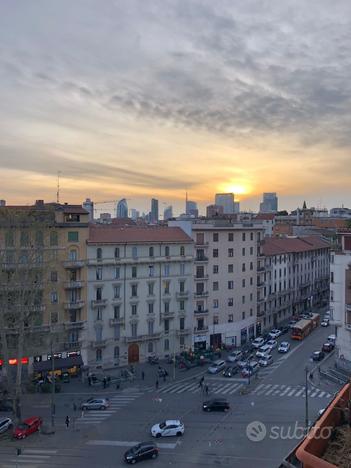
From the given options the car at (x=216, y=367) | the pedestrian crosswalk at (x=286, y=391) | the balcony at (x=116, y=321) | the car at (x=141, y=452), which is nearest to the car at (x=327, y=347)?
the car at (x=216, y=367)

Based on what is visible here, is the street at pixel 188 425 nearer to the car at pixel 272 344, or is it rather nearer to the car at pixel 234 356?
the car at pixel 234 356

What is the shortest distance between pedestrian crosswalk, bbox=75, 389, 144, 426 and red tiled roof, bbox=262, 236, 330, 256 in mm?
37928

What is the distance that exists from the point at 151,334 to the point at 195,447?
1038 inches

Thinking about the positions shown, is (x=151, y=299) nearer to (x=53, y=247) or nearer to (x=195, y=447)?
(x=53, y=247)

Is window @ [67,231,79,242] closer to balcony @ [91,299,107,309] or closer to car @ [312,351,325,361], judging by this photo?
balcony @ [91,299,107,309]

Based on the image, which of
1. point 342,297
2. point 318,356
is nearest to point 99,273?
point 342,297

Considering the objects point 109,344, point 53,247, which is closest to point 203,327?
point 109,344

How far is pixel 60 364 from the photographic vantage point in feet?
179

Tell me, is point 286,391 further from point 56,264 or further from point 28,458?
point 56,264

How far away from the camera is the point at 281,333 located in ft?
251

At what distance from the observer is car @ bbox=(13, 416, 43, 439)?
126 feet

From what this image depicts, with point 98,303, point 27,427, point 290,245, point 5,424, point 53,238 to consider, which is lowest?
point 5,424

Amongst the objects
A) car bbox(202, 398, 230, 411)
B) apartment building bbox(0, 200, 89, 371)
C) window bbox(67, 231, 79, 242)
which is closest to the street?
car bbox(202, 398, 230, 411)

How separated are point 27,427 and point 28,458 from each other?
182 inches
